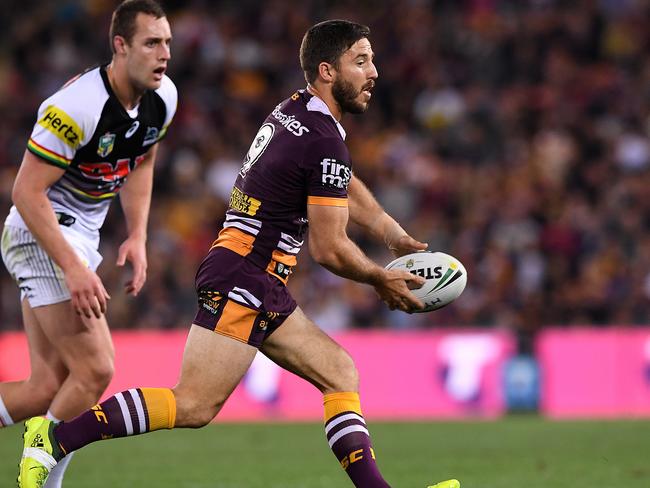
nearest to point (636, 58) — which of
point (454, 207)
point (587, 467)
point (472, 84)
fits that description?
point (472, 84)

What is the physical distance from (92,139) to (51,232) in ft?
1.80

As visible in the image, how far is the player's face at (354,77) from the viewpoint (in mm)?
5609

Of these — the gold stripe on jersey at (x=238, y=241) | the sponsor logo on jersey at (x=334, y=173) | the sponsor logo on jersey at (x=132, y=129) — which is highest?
the sponsor logo on jersey at (x=132, y=129)

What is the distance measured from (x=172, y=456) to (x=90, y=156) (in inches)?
154

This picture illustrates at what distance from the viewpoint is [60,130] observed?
5.82 meters

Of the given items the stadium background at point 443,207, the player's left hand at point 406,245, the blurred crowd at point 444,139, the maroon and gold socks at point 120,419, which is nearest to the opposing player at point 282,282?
the maroon and gold socks at point 120,419

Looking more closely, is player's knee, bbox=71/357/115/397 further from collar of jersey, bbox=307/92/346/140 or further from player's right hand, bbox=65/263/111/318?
collar of jersey, bbox=307/92/346/140

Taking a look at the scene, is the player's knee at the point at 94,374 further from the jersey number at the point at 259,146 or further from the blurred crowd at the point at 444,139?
the blurred crowd at the point at 444,139

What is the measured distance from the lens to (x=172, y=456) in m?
9.38

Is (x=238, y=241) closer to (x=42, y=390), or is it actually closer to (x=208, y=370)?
(x=208, y=370)

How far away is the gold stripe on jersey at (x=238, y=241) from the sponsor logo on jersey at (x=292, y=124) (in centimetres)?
52

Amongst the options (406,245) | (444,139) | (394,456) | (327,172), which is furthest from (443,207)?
(327,172)

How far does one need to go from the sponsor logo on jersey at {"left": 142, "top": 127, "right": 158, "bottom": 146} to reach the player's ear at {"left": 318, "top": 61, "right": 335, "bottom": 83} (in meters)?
1.12

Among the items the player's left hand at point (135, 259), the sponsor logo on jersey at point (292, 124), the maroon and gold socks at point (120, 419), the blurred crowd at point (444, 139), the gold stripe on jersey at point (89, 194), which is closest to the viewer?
the maroon and gold socks at point (120, 419)
